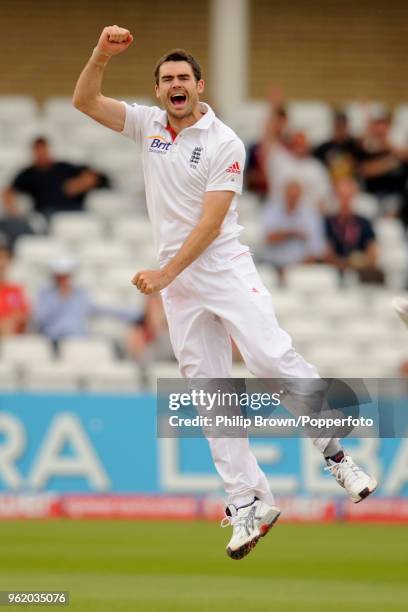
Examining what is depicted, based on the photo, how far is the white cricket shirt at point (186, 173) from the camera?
8.15 meters

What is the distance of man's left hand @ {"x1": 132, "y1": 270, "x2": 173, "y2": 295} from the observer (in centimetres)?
769

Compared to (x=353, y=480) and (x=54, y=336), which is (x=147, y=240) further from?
(x=353, y=480)

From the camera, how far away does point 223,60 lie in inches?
687

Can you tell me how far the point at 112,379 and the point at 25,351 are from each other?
2.41ft

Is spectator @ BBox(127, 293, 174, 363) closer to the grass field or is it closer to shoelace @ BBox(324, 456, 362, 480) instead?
the grass field

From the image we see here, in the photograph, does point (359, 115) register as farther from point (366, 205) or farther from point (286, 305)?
point (286, 305)

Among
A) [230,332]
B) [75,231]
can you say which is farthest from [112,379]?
[230,332]

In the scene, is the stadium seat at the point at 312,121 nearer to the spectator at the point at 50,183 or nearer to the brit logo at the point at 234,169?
the spectator at the point at 50,183

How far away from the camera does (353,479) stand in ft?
26.9

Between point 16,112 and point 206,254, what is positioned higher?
point 16,112

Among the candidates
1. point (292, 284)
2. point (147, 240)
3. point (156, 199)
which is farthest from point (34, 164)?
point (156, 199)

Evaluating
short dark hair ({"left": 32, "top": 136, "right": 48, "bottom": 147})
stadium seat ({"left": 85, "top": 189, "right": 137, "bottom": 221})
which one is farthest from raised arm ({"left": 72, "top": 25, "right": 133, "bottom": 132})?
stadium seat ({"left": 85, "top": 189, "right": 137, "bottom": 221})

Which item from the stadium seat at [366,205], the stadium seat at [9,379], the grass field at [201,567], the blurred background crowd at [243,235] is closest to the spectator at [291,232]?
the blurred background crowd at [243,235]

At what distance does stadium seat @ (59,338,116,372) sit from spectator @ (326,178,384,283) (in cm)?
262
